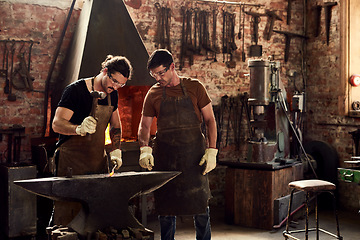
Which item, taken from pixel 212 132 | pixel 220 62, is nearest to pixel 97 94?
pixel 212 132

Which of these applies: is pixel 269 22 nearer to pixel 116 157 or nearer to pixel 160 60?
pixel 160 60

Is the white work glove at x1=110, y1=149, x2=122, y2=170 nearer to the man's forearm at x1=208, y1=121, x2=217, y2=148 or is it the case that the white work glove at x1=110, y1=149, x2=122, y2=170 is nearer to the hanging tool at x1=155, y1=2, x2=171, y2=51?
the man's forearm at x1=208, y1=121, x2=217, y2=148

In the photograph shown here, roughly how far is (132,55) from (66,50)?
930mm

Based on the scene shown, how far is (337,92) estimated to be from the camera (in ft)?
20.0

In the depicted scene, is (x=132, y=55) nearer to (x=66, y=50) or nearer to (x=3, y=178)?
(x=66, y=50)

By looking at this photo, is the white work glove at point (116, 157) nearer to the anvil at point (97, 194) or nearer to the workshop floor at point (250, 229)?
the anvil at point (97, 194)

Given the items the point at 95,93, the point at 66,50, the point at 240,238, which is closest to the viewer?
the point at 95,93

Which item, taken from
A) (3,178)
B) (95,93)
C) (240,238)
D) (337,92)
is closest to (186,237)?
(240,238)

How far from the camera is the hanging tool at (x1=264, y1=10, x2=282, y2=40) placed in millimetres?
6344

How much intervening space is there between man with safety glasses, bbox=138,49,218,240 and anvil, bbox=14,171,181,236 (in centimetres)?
71

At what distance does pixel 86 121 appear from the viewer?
304cm

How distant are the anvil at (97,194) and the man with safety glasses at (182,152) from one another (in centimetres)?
71

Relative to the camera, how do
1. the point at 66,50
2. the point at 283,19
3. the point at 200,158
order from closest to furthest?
the point at 200,158, the point at 66,50, the point at 283,19

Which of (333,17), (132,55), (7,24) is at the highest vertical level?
(333,17)
